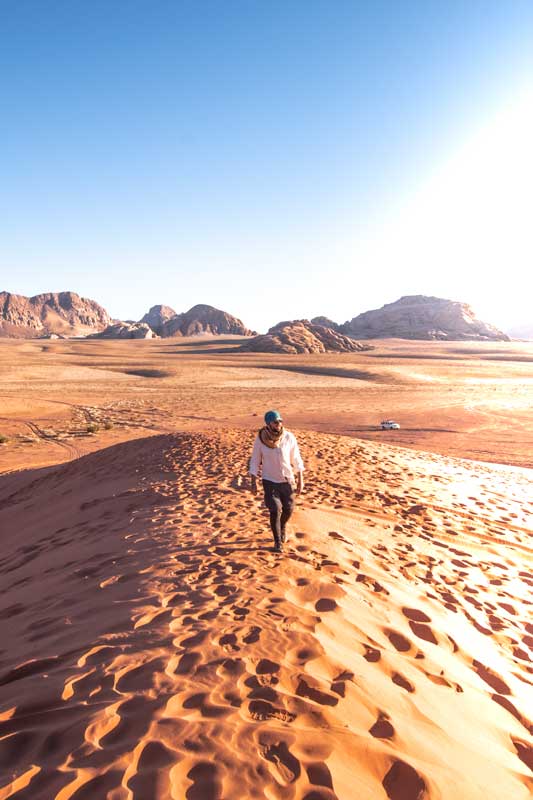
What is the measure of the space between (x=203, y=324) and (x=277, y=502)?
189 m

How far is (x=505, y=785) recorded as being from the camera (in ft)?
8.94

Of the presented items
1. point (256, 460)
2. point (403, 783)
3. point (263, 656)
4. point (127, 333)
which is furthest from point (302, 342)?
point (403, 783)

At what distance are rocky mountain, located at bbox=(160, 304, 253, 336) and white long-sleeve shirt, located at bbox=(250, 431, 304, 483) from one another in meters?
179

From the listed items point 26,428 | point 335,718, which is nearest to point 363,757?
point 335,718

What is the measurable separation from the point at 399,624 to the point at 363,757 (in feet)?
6.64

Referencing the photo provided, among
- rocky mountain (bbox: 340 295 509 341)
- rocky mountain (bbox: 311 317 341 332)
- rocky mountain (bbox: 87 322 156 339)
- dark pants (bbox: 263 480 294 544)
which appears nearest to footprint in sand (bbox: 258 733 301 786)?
dark pants (bbox: 263 480 294 544)

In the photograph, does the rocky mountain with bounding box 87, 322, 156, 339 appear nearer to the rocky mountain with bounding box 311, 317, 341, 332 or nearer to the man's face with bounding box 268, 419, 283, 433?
the rocky mountain with bounding box 311, 317, 341, 332

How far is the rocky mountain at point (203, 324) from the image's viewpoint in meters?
183

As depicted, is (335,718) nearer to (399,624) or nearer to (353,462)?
(399,624)

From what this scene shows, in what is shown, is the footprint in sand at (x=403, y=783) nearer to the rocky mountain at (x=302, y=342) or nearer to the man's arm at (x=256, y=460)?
the man's arm at (x=256, y=460)

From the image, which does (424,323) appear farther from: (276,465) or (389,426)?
(276,465)

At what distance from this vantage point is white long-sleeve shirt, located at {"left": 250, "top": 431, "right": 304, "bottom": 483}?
18.6 feet

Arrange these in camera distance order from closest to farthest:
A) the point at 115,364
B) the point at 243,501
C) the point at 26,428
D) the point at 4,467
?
the point at 243,501
the point at 4,467
the point at 26,428
the point at 115,364

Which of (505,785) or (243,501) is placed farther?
(243,501)
